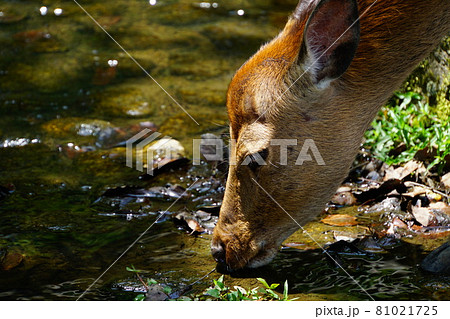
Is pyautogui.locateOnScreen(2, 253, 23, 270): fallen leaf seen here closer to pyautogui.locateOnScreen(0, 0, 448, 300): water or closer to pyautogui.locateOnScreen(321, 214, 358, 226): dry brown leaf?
pyautogui.locateOnScreen(0, 0, 448, 300): water

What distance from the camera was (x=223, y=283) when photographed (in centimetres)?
403

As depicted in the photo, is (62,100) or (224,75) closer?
(62,100)

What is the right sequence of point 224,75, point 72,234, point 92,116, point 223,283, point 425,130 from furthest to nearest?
1. point 224,75
2. point 92,116
3. point 425,130
4. point 72,234
5. point 223,283

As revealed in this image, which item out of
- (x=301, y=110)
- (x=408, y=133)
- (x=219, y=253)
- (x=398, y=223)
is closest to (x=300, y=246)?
(x=219, y=253)

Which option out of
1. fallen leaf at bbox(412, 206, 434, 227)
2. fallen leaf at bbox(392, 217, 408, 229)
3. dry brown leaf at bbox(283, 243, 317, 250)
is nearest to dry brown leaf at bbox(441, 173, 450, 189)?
fallen leaf at bbox(412, 206, 434, 227)

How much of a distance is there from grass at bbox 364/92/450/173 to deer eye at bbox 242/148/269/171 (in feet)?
6.63

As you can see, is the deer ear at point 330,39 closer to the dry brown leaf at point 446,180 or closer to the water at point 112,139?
the water at point 112,139

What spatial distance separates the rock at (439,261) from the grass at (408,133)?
1.59m

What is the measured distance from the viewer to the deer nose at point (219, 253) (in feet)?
14.4

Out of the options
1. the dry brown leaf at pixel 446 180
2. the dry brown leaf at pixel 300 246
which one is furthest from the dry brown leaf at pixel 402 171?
the dry brown leaf at pixel 300 246

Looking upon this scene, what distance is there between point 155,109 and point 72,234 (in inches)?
121

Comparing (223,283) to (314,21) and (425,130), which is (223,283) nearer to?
(314,21)

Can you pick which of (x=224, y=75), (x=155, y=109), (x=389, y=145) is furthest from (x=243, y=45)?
(x=389, y=145)

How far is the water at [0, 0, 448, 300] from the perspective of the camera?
13.8 feet
